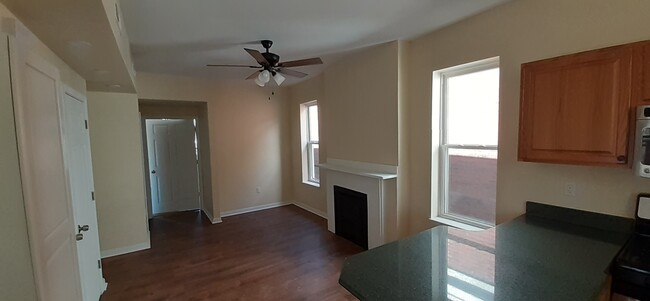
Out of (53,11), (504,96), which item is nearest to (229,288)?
(53,11)

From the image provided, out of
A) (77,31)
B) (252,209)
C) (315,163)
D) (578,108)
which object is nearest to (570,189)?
(578,108)

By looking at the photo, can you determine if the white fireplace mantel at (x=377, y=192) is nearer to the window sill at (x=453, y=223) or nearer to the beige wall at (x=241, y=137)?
the window sill at (x=453, y=223)

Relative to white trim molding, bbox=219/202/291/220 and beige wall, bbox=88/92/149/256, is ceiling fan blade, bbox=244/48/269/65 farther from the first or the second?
white trim molding, bbox=219/202/291/220

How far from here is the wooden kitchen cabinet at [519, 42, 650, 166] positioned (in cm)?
154

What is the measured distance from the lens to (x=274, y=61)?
9.95 feet

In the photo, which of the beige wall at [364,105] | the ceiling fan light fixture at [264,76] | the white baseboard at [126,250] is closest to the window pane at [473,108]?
the beige wall at [364,105]

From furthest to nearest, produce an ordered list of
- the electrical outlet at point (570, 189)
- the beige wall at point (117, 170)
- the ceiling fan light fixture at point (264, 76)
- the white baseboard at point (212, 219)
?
the white baseboard at point (212, 219), the beige wall at point (117, 170), the ceiling fan light fixture at point (264, 76), the electrical outlet at point (570, 189)

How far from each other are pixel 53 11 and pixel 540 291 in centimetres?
255

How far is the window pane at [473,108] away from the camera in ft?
8.50

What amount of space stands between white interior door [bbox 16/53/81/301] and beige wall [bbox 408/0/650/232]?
3.04 metres

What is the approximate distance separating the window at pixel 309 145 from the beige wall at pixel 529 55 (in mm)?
2791

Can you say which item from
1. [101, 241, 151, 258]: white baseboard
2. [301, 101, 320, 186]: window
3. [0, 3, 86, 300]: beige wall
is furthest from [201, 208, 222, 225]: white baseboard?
[0, 3, 86, 300]: beige wall

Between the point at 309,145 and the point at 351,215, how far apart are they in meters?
2.14

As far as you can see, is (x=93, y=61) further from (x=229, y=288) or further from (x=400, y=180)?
(x=400, y=180)
